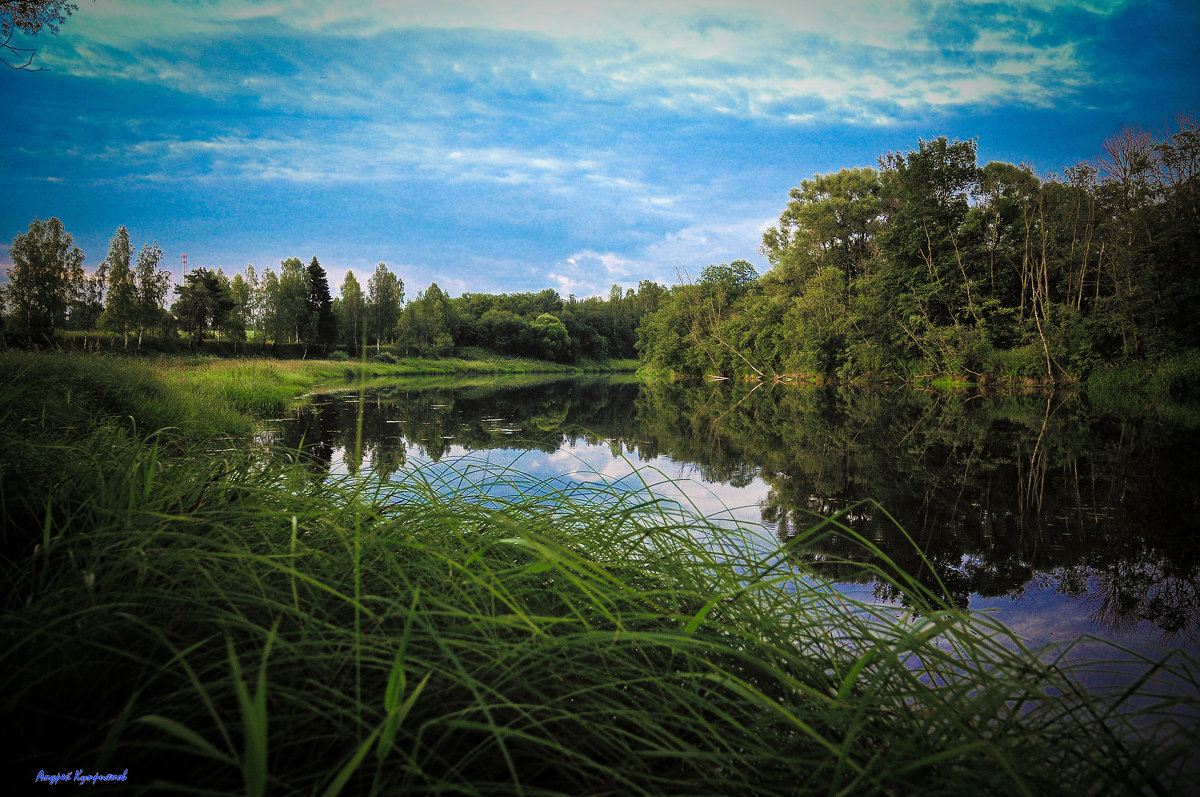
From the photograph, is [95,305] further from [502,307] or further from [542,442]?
[502,307]

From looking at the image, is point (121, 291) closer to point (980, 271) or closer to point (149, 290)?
point (149, 290)

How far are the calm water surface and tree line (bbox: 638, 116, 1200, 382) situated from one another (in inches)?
319

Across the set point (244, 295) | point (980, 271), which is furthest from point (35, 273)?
point (980, 271)

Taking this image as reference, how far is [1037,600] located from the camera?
2830mm

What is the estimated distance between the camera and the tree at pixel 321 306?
153 feet

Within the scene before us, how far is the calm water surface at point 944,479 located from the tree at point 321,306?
3873cm

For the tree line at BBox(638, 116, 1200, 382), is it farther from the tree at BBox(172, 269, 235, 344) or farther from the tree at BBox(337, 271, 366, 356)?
the tree at BBox(172, 269, 235, 344)

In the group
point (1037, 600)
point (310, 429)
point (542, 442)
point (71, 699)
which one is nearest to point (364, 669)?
point (71, 699)

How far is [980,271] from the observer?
2294 centimetres

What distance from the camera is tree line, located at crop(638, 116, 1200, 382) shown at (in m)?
17.3

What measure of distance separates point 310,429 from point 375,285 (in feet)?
145

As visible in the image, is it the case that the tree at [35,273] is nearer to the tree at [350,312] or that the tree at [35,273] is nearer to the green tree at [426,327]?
the tree at [350,312]

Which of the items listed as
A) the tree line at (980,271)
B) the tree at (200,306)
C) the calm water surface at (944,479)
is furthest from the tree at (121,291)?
the tree line at (980,271)

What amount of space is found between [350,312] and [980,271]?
42.4 metres
